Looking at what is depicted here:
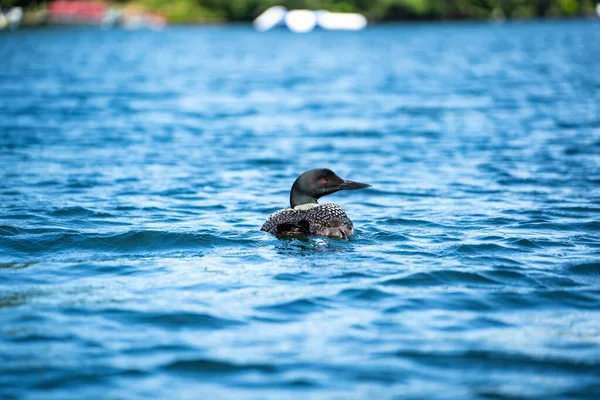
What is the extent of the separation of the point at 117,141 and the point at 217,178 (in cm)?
495

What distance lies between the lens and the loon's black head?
9.66 metres

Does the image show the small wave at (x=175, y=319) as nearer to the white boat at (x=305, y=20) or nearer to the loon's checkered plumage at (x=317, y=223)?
the loon's checkered plumage at (x=317, y=223)

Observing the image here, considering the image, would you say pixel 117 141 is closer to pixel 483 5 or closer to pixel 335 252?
pixel 335 252

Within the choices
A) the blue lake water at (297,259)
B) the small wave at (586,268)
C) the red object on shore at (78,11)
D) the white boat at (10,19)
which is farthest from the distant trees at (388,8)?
the small wave at (586,268)

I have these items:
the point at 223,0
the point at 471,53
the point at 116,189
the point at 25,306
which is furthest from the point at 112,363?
the point at 223,0

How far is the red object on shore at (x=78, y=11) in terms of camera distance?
127m

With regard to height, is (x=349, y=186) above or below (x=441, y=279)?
above

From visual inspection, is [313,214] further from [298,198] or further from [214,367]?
[214,367]

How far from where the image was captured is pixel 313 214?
920 cm

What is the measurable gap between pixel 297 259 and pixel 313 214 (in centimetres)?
75

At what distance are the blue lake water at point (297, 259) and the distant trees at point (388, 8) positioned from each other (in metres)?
91.7

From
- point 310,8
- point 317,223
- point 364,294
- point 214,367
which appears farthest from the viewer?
point 310,8

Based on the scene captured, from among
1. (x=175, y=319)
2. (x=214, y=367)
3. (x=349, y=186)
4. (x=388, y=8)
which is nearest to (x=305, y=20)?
(x=388, y=8)

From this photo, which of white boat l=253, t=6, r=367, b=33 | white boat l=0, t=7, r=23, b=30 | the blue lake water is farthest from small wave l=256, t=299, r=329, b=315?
white boat l=0, t=7, r=23, b=30
